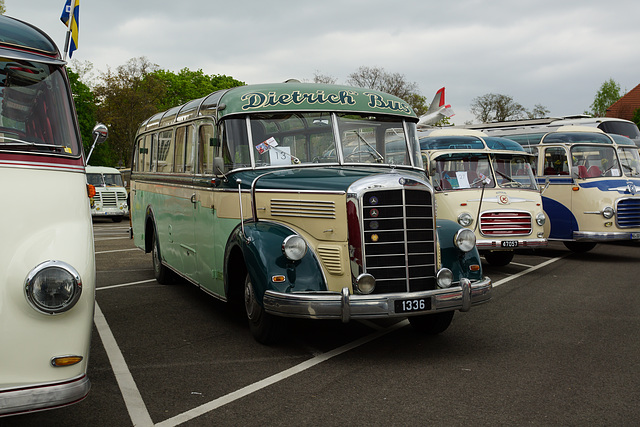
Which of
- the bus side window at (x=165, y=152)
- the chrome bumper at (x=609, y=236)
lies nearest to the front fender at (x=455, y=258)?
the bus side window at (x=165, y=152)

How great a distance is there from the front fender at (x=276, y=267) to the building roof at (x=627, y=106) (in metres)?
62.3

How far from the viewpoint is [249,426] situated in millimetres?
4473

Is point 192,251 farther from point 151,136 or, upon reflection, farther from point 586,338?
point 586,338

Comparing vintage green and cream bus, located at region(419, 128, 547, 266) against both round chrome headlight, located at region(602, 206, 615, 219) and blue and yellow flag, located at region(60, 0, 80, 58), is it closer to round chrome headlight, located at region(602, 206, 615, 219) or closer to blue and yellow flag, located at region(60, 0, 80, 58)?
round chrome headlight, located at region(602, 206, 615, 219)

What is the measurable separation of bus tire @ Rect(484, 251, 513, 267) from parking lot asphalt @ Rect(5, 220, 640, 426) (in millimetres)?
3748

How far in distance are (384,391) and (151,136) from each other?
7.23 m

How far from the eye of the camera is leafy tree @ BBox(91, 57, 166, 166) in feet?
163

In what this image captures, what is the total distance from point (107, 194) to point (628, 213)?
77.2 ft

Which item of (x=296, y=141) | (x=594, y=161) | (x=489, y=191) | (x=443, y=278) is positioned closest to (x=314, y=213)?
(x=296, y=141)

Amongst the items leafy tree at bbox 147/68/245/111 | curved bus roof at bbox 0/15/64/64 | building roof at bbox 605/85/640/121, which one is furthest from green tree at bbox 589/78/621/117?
curved bus roof at bbox 0/15/64/64

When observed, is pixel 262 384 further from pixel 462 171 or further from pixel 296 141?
pixel 462 171

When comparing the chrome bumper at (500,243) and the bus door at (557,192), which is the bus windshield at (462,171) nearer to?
the chrome bumper at (500,243)

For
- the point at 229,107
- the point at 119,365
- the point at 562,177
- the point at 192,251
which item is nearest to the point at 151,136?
the point at 192,251

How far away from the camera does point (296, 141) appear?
23.6 ft
